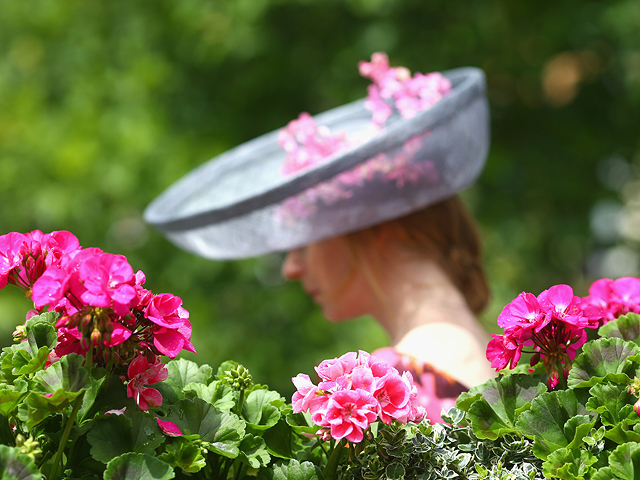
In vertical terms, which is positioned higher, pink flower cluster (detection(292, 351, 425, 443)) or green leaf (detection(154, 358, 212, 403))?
green leaf (detection(154, 358, 212, 403))

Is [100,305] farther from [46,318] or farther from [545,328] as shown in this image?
[545,328]

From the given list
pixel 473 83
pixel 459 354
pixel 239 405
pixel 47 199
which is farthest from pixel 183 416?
pixel 47 199

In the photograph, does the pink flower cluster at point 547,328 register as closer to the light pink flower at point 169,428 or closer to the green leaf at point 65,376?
the light pink flower at point 169,428

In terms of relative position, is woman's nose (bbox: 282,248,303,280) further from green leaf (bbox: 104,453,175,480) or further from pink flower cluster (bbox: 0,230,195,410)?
green leaf (bbox: 104,453,175,480)

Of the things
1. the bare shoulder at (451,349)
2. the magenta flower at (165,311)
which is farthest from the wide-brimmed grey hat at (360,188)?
the magenta flower at (165,311)

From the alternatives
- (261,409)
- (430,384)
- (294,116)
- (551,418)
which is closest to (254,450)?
(261,409)

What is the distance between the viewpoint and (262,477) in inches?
37.8

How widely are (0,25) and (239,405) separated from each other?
6167 mm

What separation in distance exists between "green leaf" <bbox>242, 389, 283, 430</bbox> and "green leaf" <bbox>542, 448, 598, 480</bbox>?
1.21ft

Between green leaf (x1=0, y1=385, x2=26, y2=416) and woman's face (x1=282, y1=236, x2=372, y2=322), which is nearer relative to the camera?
green leaf (x1=0, y1=385, x2=26, y2=416)

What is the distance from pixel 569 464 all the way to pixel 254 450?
40cm

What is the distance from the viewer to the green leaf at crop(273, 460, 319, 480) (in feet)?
2.90

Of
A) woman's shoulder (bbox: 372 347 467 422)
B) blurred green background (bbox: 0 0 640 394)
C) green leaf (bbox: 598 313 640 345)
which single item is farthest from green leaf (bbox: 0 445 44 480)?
blurred green background (bbox: 0 0 640 394)

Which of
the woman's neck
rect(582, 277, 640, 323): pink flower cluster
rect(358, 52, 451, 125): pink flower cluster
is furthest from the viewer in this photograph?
rect(358, 52, 451, 125): pink flower cluster
